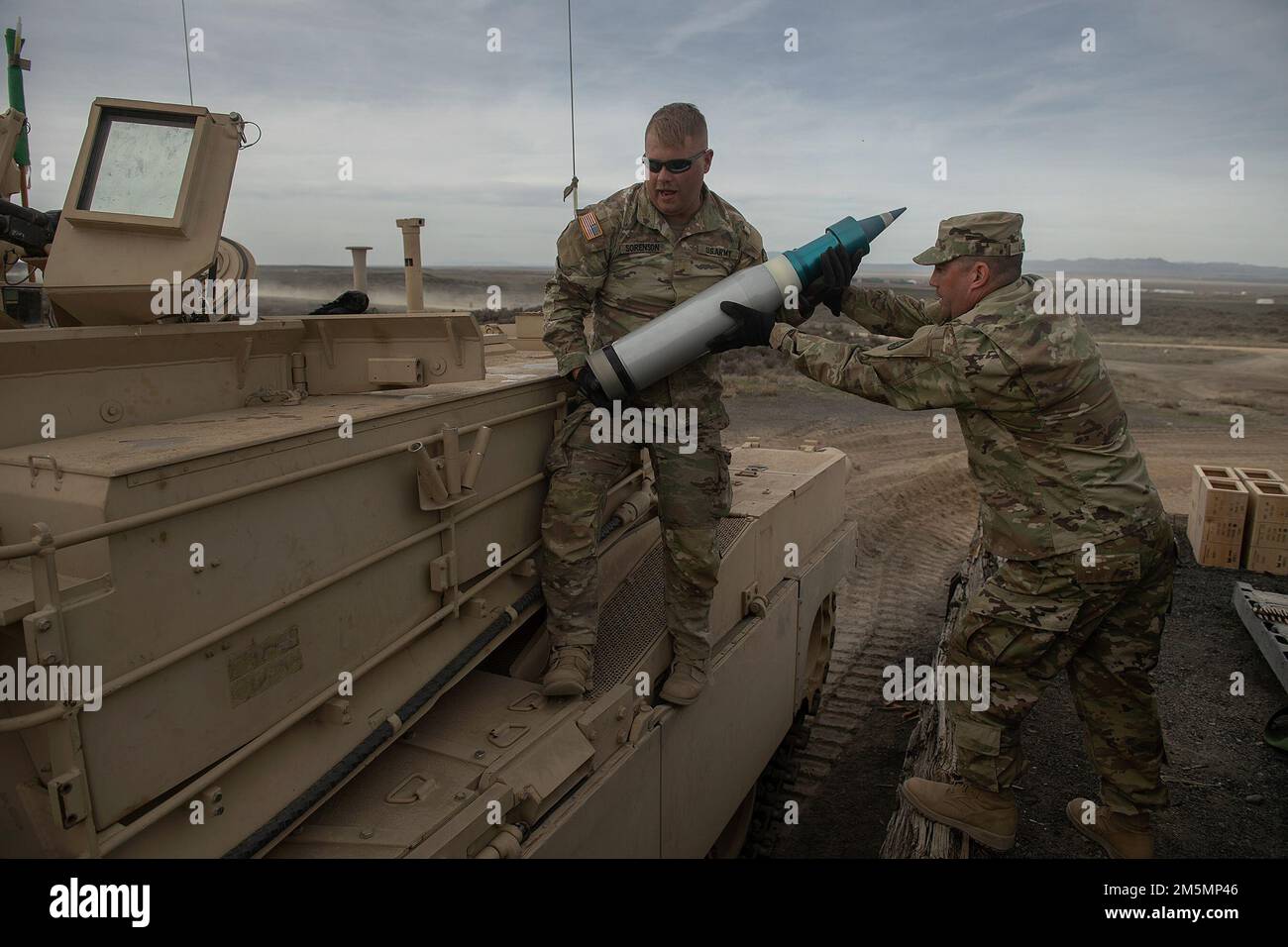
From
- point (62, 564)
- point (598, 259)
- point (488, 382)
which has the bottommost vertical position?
point (62, 564)

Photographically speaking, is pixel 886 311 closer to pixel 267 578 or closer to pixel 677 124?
pixel 677 124

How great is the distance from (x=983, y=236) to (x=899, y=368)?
0.64m

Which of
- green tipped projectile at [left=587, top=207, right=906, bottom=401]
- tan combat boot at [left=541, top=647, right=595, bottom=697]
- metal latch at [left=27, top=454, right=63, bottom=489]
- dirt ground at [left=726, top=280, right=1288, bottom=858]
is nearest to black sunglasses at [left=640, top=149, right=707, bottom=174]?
green tipped projectile at [left=587, top=207, right=906, bottom=401]

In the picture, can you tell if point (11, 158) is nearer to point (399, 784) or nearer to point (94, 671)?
point (94, 671)

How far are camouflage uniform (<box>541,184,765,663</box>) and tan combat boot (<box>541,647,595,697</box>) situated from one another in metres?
0.06

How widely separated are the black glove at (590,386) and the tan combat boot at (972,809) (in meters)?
2.21

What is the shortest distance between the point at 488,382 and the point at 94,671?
83.2 inches

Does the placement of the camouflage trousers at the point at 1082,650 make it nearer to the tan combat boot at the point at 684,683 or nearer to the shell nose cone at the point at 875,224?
the tan combat boot at the point at 684,683

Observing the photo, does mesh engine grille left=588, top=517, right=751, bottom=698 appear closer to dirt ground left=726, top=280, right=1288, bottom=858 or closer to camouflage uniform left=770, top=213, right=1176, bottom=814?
camouflage uniform left=770, top=213, right=1176, bottom=814

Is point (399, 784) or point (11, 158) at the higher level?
point (11, 158)

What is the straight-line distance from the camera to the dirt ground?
199 inches

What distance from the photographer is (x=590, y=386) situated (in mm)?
3957
